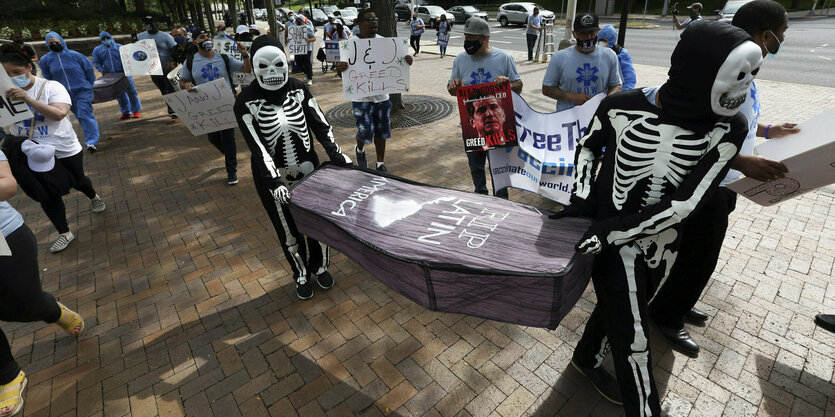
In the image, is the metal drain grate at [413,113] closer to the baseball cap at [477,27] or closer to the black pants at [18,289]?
the baseball cap at [477,27]

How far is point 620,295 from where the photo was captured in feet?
7.53

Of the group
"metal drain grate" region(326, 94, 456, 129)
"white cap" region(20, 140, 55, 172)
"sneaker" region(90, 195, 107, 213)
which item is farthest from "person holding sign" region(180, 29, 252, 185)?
"metal drain grate" region(326, 94, 456, 129)

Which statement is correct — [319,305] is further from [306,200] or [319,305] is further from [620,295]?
[620,295]

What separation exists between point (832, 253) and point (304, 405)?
5.02 m

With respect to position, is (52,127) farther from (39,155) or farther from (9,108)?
(9,108)

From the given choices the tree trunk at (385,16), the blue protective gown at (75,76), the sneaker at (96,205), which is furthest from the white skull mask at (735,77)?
the blue protective gown at (75,76)

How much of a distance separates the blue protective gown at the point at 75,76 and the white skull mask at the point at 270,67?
6.65 meters

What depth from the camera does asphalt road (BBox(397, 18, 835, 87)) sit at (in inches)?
460

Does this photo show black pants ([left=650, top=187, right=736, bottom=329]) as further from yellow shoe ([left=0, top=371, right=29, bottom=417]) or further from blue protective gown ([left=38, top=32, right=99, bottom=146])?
Answer: blue protective gown ([left=38, top=32, right=99, bottom=146])

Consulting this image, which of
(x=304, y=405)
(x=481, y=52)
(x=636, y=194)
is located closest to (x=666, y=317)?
(x=636, y=194)

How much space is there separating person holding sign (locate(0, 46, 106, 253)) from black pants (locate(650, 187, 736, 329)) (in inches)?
223

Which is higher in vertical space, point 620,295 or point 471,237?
point 471,237

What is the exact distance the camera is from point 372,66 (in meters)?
6.12

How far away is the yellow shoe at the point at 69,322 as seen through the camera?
11.5 ft
